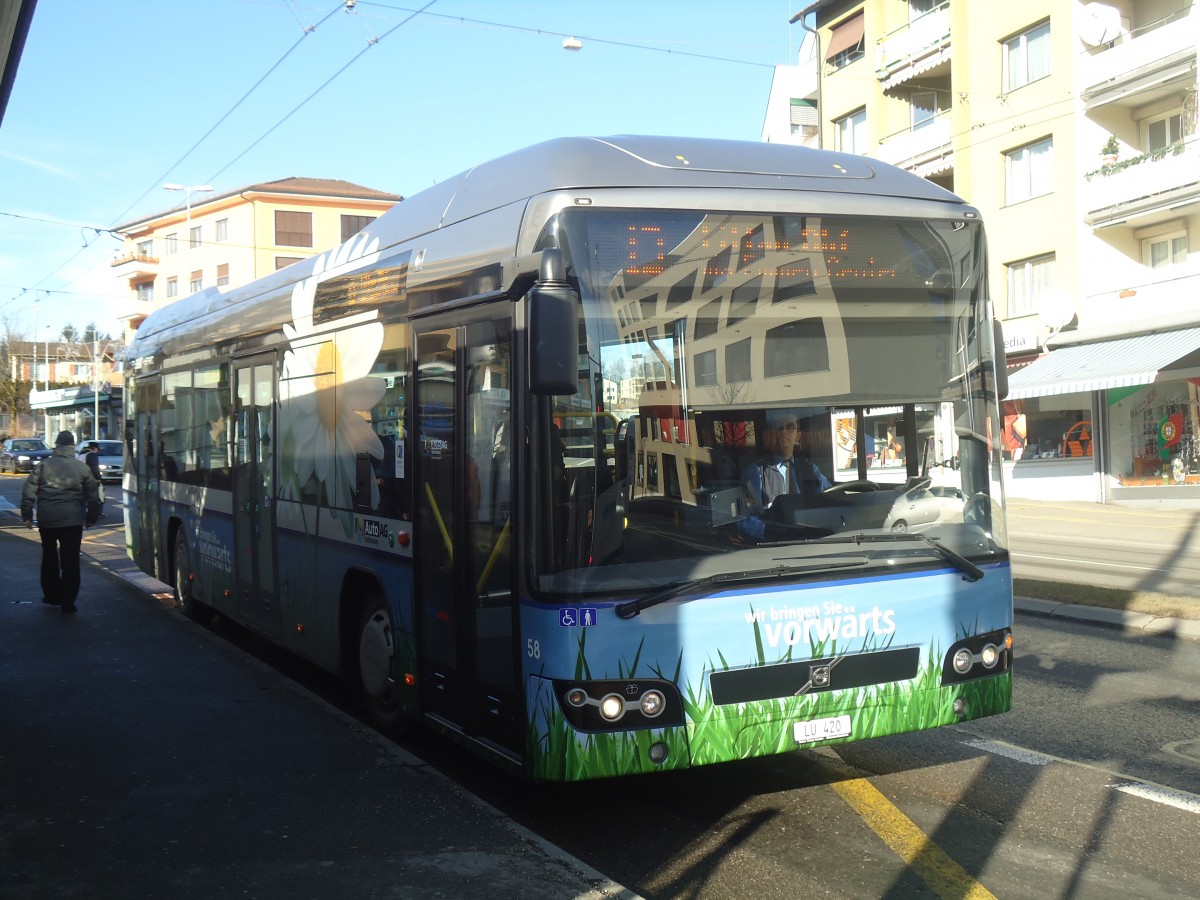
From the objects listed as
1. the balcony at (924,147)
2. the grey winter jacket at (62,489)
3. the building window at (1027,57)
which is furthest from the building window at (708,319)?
the balcony at (924,147)

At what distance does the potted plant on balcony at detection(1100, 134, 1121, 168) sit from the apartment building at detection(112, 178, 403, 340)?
167 feet

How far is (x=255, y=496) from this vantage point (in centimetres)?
927

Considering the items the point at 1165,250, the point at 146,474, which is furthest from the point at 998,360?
the point at 1165,250

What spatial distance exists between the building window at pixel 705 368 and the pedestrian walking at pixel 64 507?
937 cm

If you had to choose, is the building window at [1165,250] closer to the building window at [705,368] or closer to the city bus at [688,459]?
the city bus at [688,459]

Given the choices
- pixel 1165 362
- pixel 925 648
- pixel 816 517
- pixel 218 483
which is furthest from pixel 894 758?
pixel 1165 362

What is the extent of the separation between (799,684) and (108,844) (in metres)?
3.00

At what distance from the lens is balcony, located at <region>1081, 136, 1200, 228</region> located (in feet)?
84.1

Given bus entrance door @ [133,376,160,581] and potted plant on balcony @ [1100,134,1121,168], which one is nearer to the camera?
bus entrance door @ [133,376,160,581]

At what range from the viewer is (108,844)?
5227 millimetres

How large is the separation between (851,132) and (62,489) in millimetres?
30643

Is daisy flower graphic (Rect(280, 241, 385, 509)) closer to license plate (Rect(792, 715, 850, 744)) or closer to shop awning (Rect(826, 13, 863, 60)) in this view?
license plate (Rect(792, 715, 850, 744))

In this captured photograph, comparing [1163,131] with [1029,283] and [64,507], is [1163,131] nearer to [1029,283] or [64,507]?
[1029,283]

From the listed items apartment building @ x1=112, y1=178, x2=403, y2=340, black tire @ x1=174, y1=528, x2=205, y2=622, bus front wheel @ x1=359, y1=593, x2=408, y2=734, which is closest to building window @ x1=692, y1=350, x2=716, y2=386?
bus front wheel @ x1=359, y1=593, x2=408, y2=734
